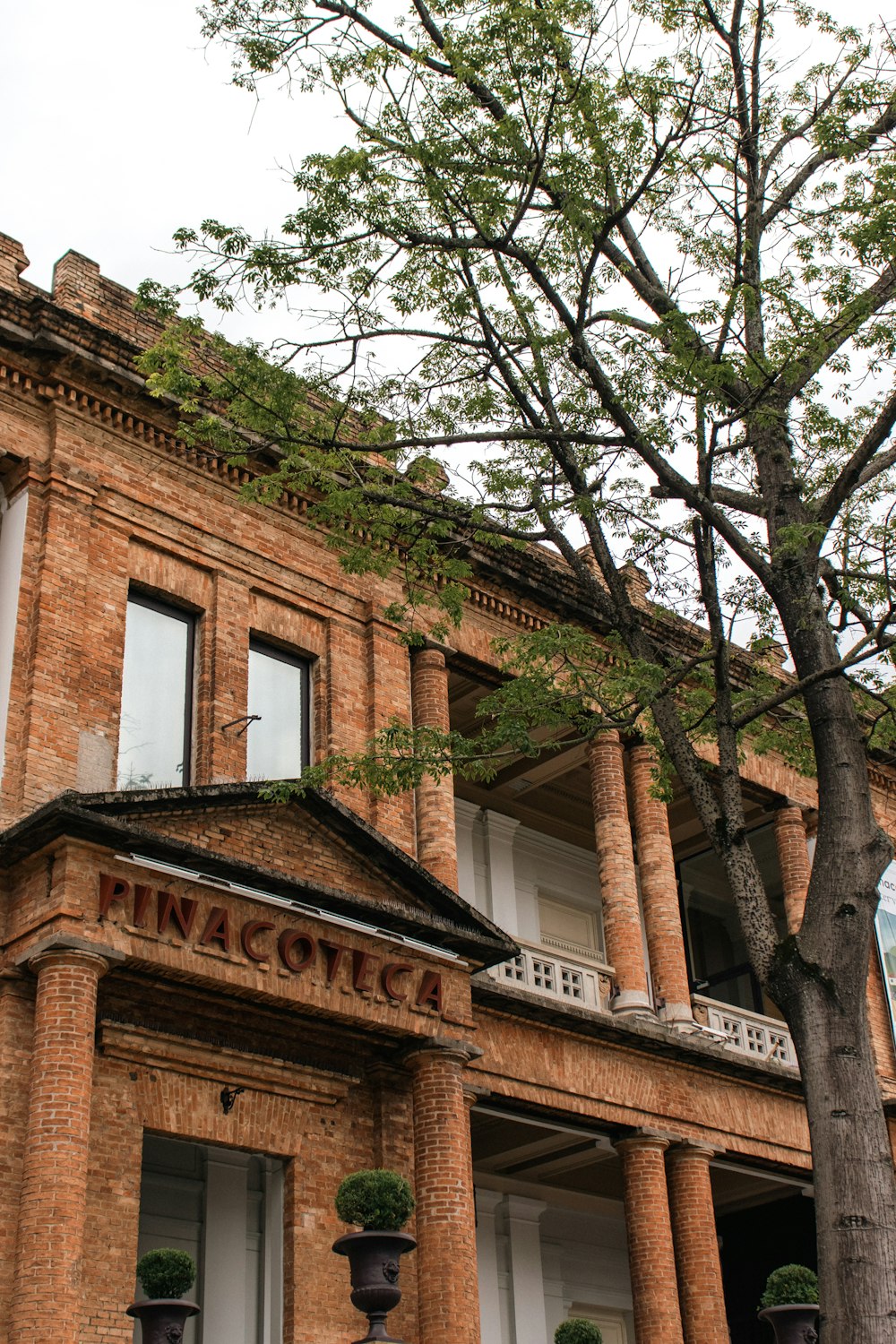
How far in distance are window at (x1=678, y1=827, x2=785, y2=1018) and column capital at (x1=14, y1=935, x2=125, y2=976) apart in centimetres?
1527

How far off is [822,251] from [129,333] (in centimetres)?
757

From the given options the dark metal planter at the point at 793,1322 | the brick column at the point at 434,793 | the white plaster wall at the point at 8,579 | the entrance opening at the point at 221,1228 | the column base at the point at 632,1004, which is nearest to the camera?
the dark metal planter at the point at 793,1322

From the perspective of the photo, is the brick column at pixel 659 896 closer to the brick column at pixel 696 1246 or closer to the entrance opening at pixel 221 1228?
the brick column at pixel 696 1246

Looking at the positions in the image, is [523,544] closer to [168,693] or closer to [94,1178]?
[168,693]

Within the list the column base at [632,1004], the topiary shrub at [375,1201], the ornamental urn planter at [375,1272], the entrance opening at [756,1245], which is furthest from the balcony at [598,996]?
the ornamental urn planter at [375,1272]

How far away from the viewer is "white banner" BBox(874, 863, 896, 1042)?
22.3 metres

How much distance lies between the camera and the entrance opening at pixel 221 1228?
45.5 ft

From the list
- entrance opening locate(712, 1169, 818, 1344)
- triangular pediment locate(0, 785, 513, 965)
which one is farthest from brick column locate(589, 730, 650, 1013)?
entrance opening locate(712, 1169, 818, 1344)

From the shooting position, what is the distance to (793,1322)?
43.1ft

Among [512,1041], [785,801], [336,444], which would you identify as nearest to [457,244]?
[336,444]

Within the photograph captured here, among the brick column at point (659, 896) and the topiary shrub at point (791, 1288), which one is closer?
the topiary shrub at point (791, 1288)

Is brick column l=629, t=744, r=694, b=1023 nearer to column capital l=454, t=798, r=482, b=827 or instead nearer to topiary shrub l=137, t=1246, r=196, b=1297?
column capital l=454, t=798, r=482, b=827

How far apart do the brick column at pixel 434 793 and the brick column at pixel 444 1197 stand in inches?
107

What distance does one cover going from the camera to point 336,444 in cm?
1349
